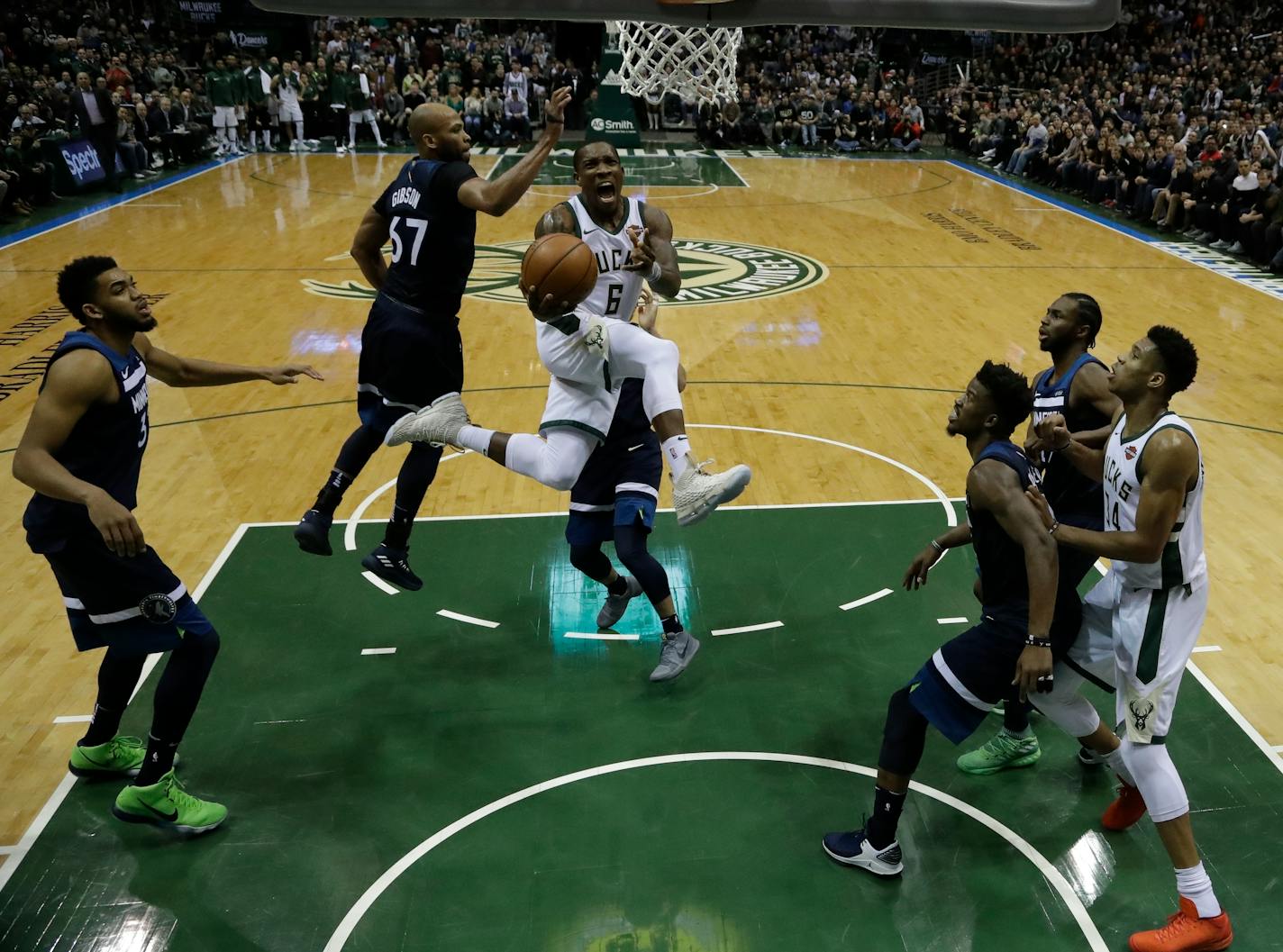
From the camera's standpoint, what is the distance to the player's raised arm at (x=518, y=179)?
4262 millimetres

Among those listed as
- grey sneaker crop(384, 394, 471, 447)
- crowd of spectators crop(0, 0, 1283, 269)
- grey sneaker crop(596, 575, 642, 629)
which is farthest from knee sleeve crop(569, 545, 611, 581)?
crowd of spectators crop(0, 0, 1283, 269)

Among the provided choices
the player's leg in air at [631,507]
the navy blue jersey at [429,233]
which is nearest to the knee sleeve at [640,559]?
the player's leg in air at [631,507]

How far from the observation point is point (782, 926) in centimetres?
364

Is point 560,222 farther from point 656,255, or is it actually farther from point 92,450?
point 92,450

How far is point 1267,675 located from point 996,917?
7.60 feet

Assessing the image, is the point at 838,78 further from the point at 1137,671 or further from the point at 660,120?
the point at 1137,671

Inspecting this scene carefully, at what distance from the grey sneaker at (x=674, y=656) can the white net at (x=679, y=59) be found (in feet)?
11.4

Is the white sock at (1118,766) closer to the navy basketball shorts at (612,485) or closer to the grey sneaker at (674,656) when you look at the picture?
the grey sneaker at (674,656)

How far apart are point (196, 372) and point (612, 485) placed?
1.84 metres

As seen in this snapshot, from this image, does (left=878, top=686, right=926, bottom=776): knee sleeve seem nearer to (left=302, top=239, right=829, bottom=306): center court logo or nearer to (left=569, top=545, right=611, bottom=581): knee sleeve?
(left=569, top=545, right=611, bottom=581): knee sleeve

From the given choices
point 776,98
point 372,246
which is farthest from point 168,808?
point 776,98

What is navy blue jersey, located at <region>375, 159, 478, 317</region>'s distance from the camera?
4762 mm

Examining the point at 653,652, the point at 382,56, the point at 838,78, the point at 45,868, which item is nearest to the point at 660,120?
the point at 838,78

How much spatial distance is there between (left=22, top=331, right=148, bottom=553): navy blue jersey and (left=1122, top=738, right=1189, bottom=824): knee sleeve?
3.50 m
